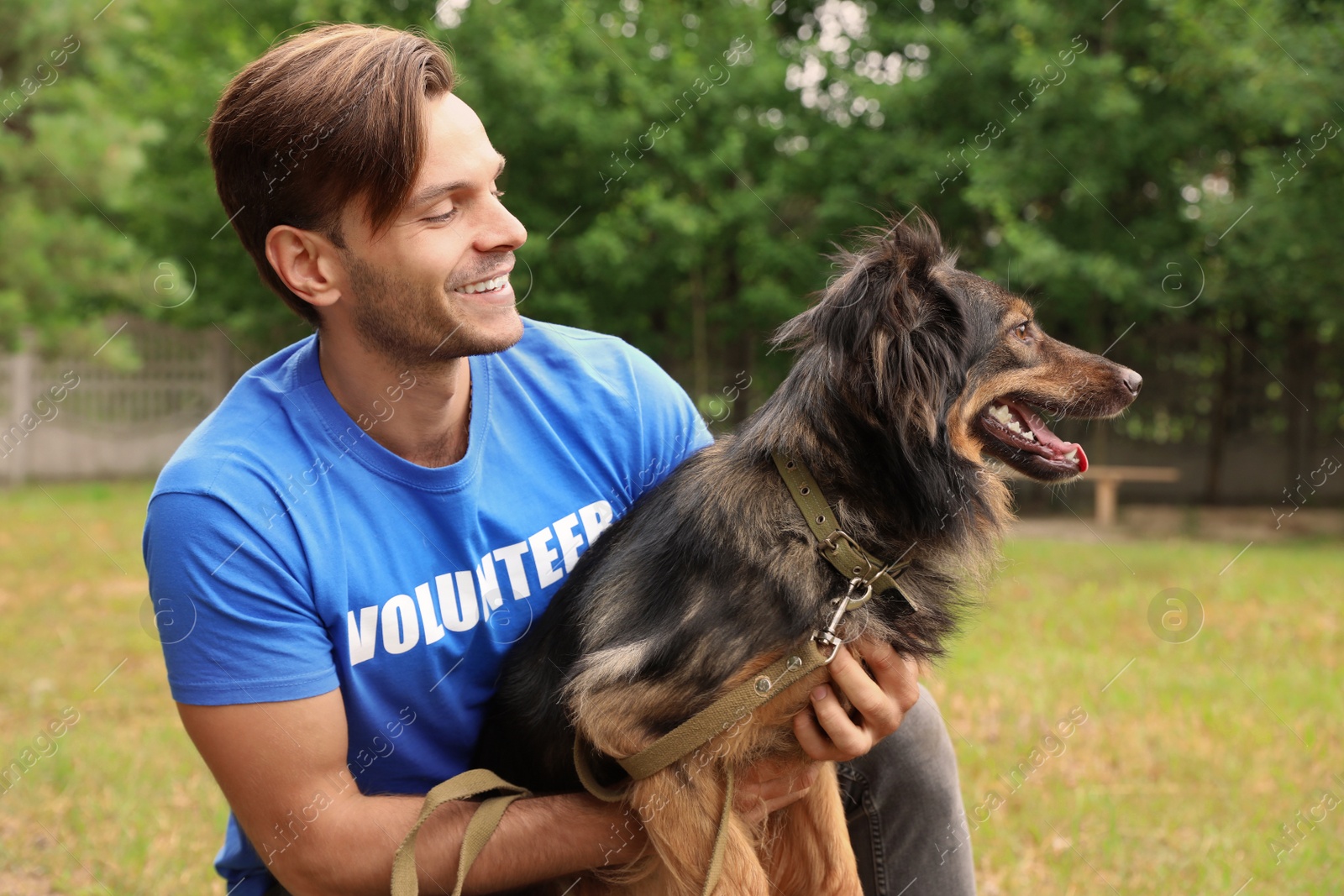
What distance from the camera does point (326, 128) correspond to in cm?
241

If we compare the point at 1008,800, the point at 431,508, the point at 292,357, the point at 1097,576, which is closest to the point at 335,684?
the point at 431,508

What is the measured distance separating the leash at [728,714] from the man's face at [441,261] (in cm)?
78

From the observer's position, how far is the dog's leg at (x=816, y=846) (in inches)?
104

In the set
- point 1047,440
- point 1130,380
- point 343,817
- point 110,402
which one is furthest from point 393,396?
point 110,402

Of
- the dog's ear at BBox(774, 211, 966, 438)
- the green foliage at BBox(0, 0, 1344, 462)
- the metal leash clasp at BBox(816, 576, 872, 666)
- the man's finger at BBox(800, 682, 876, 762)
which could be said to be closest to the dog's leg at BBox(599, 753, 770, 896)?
the man's finger at BBox(800, 682, 876, 762)

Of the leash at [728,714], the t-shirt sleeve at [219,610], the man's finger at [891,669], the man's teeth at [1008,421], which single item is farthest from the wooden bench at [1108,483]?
the t-shirt sleeve at [219,610]

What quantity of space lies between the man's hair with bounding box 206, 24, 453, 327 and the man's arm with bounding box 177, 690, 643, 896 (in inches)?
43.7

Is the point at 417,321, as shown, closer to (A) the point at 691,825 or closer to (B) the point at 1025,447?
(A) the point at 691,825

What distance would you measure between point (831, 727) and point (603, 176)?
40.3ft

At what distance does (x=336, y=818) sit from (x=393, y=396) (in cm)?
98

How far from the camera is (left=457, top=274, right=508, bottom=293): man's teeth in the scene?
98.8 inches

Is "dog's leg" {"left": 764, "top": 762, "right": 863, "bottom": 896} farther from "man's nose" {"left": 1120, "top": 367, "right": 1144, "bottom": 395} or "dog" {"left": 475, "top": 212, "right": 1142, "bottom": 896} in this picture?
"man's nose" {"left": 1120, "top": 367, "right": 1144, "bottom": 395}

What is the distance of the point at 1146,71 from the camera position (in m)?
11.3

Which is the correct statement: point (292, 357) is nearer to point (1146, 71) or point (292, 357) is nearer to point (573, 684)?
point (573, 684)
